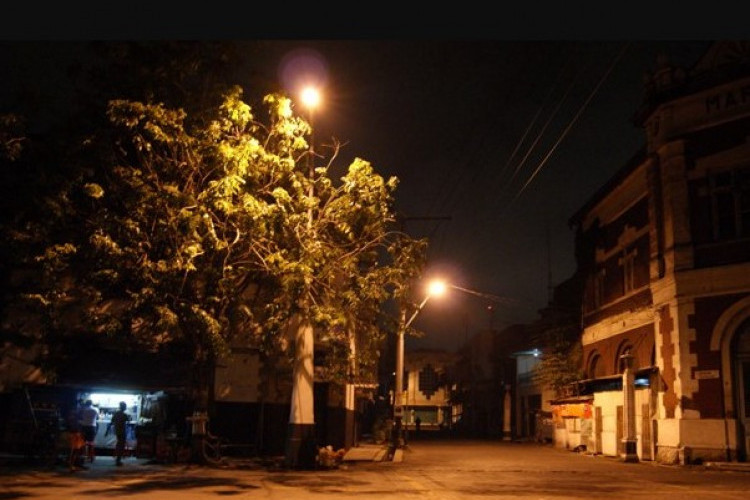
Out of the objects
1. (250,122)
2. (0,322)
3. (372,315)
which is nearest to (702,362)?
(372,315)

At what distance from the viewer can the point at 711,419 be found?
20953mm

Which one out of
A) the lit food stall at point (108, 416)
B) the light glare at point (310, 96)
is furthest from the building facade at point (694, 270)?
the lit food stall at point (108, 416)

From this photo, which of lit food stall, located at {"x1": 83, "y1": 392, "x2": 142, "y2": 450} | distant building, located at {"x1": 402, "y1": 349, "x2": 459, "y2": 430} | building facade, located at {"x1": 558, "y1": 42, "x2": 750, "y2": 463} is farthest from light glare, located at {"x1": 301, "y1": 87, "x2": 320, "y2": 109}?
distant building, located at {"x1": 402, "y1": 349, "x2": 459, "y2": 430}

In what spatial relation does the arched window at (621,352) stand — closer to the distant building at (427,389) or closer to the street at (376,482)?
the street at (376,482)

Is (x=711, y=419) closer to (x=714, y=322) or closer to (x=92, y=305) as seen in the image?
(x=714, y=322)

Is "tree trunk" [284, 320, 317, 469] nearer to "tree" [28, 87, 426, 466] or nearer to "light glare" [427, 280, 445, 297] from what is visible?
"tree" [28, 87, 426, 466]

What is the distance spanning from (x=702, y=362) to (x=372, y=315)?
33.2 feet

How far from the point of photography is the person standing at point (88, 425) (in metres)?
19.3

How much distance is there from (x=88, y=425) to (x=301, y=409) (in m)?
5.81

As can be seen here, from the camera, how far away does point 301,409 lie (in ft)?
60.2

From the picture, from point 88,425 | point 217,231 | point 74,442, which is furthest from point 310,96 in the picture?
point 88,425

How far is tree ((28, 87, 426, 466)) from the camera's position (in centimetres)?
1572

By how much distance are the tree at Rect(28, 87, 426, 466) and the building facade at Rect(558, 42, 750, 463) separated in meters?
9.52

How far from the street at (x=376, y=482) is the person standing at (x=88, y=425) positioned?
1.68 feet
